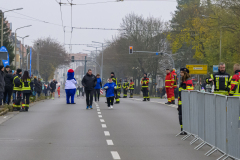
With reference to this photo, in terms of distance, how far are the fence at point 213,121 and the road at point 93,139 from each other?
29 cm

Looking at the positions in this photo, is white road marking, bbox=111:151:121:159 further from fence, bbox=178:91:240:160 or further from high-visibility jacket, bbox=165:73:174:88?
high-visibility jacket, bbox=165:73:174:88

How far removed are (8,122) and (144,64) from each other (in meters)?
51.2

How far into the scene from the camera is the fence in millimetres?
7445

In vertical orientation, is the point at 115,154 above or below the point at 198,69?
below

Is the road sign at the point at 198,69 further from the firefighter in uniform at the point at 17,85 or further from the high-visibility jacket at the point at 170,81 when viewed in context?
the firefighter in uniform at the point at 17,85

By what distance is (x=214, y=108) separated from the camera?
864 centimetres

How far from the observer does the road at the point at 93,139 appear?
8547 millimetres

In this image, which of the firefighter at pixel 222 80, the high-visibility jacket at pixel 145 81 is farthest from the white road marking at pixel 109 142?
the high-visibility jacket at pixel 145 81

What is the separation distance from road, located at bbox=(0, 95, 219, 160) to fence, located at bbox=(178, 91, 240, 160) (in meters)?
0.29

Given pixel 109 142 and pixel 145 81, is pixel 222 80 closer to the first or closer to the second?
pixel 109 142

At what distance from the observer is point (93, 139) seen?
10.8 m

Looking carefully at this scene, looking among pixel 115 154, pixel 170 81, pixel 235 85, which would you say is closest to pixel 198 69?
pixel 170 81

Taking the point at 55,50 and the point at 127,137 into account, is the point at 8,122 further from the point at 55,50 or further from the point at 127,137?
the point at 55,50

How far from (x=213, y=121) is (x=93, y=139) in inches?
124
